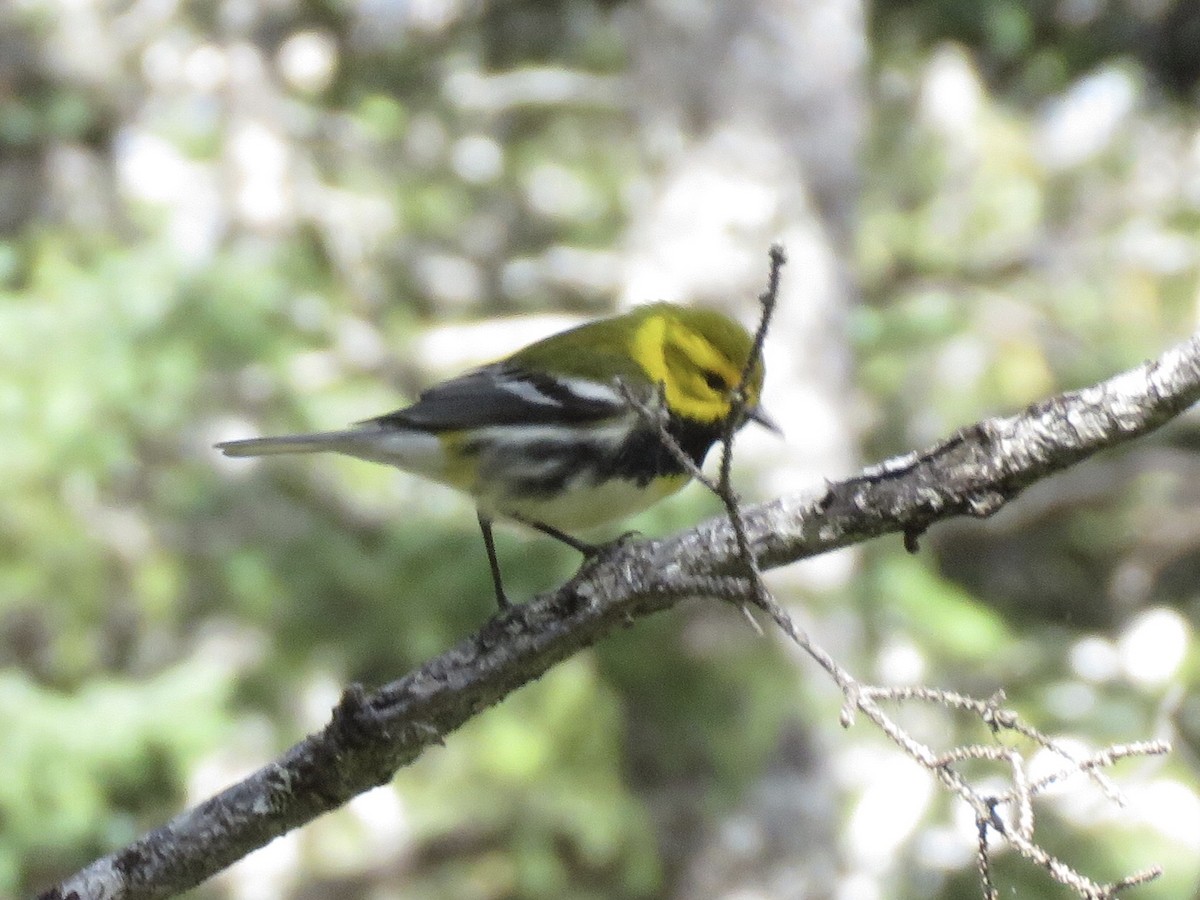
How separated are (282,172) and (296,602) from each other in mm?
2872

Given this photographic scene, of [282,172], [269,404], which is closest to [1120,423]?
[269,404]

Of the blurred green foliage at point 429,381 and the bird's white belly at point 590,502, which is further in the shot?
the blurred green foliage at point 429,381

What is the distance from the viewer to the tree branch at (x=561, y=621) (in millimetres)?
1747

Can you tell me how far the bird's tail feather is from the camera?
112 inches

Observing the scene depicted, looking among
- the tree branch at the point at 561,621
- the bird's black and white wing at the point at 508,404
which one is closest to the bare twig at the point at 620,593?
the tree branch at the point at 561,621

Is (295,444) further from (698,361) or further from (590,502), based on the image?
(698,361)

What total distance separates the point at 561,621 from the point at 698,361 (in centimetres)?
117

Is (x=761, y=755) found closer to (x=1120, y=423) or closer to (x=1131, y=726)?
(x=1131, y=726)

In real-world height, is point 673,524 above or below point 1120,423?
above

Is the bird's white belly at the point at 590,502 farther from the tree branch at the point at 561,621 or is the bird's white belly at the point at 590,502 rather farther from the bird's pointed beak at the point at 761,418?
the tree branch at the point at 561,621

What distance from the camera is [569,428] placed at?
2807 millimetres

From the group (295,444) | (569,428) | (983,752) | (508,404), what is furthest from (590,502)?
(983,752)

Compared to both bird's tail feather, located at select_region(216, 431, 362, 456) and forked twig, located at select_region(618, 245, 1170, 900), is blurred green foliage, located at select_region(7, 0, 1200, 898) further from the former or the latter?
forked twig, located at select_region(618, 245, 1170, 900)

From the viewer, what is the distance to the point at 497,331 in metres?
5.25
